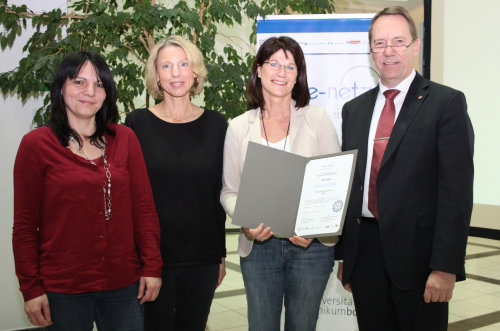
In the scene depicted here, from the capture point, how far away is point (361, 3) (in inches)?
303

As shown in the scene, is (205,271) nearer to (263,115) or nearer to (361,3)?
(263,115)

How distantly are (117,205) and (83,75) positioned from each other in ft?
A: 1.84

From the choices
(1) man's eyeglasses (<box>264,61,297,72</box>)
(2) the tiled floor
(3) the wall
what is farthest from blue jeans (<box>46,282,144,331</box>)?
(3) the wall

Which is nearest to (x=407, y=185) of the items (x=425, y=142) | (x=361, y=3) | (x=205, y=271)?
(x=425, y=142)

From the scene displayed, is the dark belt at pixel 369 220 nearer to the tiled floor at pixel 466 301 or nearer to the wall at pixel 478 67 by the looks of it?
the tiled floor at pixel 466 301

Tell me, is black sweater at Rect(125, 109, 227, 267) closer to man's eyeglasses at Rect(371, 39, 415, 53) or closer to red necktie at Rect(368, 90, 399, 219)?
red necktie at Rect(368, 90, 399, 219)

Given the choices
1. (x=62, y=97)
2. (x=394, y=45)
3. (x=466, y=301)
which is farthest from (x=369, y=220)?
(x=466, y=301)

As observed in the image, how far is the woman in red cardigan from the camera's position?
1773mm

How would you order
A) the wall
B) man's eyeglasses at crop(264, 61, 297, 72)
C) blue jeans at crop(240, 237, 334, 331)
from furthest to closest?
the wall
man's eyeglasses at crop(264, 61, 297, 72)
blue jeans at crop(240, 237, 334, 331)

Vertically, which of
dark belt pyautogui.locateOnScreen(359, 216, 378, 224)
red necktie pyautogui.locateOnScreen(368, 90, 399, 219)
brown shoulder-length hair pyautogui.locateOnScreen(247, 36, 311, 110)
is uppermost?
brown shoulder-length hair pyautogui.locateOnScreen(247, 36, 311, 110)

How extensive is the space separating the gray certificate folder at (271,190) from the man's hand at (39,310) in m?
0.80

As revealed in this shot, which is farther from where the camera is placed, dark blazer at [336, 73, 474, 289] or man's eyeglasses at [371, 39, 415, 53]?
man's eyeglasses at [371, 39, 415, 53]

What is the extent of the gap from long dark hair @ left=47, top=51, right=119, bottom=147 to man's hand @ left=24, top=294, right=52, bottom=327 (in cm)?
60

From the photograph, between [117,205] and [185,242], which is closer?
[117,205]
